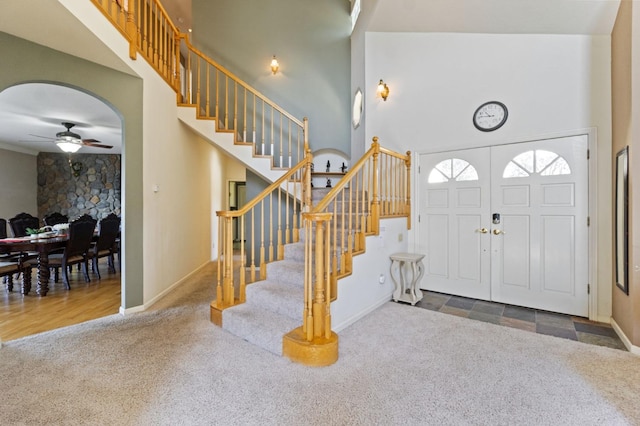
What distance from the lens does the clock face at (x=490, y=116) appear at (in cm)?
359

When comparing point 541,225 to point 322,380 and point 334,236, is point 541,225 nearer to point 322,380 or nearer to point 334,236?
→ point 334,236

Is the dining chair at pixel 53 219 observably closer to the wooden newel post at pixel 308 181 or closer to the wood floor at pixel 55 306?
the wood floor at pixel 55 306

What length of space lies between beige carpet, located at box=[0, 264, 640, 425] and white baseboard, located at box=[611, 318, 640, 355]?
68mm

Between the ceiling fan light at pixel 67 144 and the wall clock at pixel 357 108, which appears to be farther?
the wall clock at pixel 357 108

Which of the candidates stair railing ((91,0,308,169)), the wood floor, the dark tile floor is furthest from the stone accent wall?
the dark tile floor

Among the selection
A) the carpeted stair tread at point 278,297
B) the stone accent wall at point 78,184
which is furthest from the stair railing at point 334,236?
the stone accent wall at point 78,184

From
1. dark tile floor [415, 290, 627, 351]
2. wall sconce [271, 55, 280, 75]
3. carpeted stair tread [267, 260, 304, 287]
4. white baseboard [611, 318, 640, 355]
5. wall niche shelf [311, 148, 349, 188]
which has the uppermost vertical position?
wall sconce [271, 55, 280, 75]

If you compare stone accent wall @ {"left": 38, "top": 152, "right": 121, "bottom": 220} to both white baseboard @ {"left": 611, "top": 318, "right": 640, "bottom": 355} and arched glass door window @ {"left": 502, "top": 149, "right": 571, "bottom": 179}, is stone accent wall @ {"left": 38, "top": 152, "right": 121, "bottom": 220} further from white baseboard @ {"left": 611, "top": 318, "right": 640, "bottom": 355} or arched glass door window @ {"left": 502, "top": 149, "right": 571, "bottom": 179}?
white baseboard @ {"left": 611, "top": 318, "right": 640, "bottom": 355}

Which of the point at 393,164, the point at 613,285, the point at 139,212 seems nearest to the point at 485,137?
the point at 393,164

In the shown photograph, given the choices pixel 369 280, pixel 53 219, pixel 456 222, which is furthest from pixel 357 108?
pixel 53 219

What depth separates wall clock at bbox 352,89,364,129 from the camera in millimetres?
4866

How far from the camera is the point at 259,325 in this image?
8.50 ft

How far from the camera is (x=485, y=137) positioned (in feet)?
12.2

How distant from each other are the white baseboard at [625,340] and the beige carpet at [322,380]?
7 centimetres
